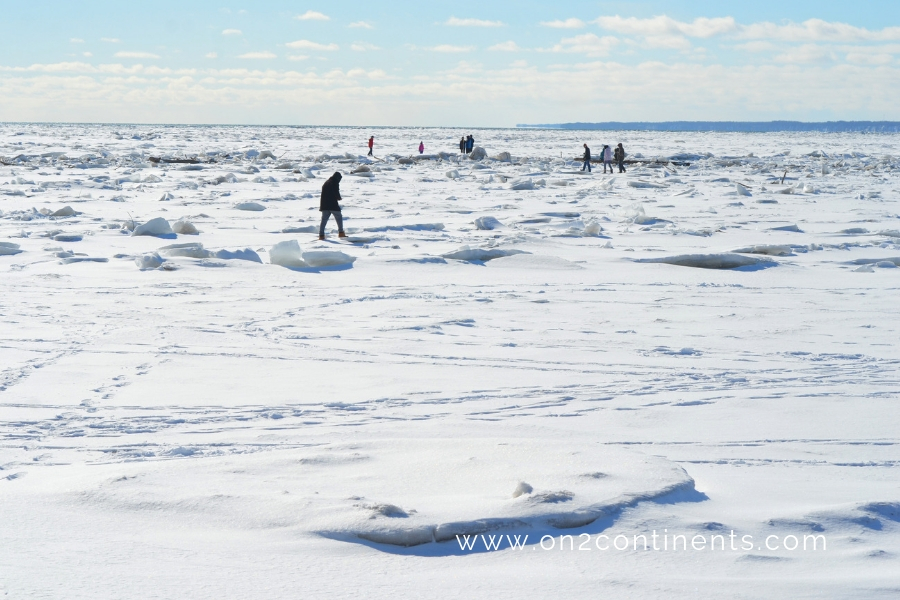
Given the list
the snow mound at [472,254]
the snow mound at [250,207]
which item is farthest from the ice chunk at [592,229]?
the snow mound at [250,207]

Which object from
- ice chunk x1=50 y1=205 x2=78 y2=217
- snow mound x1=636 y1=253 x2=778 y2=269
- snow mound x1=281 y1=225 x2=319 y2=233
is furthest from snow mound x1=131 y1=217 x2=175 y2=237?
snow mound x1=636 y1=253 x2=778 y2=269

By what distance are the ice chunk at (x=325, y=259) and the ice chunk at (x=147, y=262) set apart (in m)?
1.43

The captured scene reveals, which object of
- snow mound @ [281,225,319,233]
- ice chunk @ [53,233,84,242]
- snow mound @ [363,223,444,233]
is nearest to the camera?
ice chunk @ [53,233,84,242]

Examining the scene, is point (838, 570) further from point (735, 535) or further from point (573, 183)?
point (573, 183)

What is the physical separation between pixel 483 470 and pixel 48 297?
4.97 metres

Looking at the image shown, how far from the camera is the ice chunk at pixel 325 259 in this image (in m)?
8.50

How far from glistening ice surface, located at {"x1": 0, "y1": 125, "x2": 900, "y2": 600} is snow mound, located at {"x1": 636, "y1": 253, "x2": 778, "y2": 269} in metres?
0.03

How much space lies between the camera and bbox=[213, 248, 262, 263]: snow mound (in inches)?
340

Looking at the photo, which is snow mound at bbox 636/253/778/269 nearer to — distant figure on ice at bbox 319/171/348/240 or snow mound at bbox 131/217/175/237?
distant figure on ice at bbox 319/171/348/240

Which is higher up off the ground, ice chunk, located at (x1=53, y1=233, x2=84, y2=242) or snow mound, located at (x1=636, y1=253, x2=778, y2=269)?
ice chunk, located at (x1=53, y1=233, x2=84, y2=242)

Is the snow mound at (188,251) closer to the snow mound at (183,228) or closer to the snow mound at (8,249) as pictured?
the snow mound at (8,249)

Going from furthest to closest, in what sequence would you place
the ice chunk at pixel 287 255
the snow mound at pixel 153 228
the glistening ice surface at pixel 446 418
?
1. the snow mound at pixel 153 228
2. the ice chunk at pixel 287 255
3. the glistening ice surface at pixel 446 418

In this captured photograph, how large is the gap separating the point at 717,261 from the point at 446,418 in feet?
18.0

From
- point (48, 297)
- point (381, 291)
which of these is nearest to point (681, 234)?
point (381, 291)
